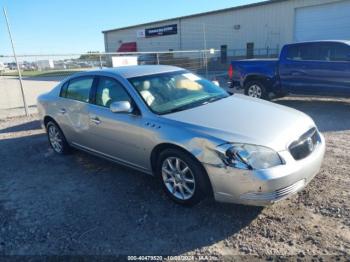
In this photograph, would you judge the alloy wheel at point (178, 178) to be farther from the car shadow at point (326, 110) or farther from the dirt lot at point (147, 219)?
the car shadow at point (326, 110)

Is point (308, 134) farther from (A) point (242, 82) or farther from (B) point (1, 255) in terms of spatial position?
(A) point (242, 82)

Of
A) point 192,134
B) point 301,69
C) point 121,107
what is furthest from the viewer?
point 301,69

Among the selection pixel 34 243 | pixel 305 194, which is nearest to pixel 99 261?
pixel 34 243

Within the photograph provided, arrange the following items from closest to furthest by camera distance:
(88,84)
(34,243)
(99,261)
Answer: (99,261) < (34,243) < (88,84)

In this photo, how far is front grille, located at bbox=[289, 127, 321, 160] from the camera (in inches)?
123

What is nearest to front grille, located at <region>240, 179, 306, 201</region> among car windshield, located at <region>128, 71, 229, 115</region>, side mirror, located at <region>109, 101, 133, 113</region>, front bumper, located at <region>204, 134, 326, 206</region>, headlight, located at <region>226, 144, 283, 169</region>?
front bumper, located at <region>204, 134, 326, 206</region>

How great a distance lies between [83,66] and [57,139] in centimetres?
1441

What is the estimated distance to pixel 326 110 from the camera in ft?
26.7

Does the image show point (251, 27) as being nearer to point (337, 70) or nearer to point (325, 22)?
point (325, 22)

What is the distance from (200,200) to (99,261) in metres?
1.23

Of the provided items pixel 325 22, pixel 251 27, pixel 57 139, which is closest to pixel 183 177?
pixel 57 139

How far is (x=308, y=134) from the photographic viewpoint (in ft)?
11.3

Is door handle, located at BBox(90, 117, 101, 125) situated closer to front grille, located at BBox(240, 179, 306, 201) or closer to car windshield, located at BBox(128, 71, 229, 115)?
car windshield, located at BBox(128, 71, 229, 115)

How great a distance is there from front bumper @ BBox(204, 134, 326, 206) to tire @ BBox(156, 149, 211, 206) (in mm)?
135
